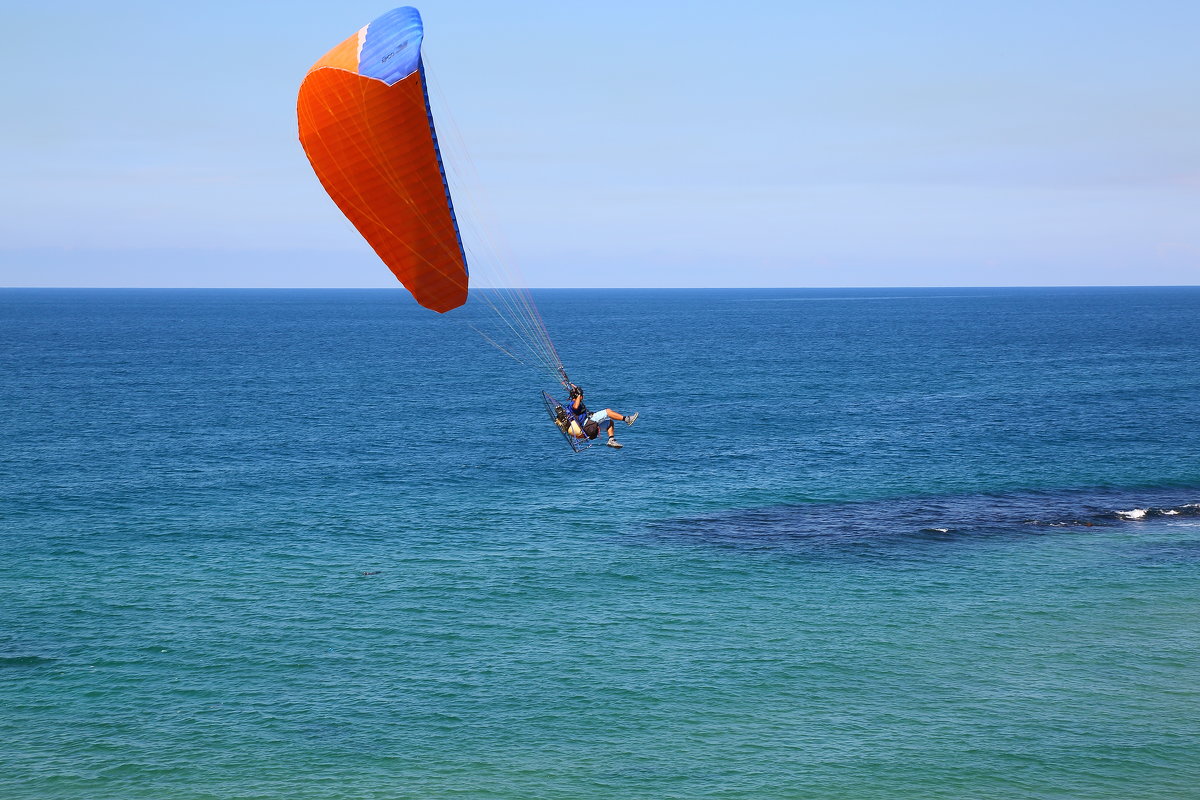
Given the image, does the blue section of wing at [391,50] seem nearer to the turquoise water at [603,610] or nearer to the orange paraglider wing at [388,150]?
the orange paraglider wing at [388,150]

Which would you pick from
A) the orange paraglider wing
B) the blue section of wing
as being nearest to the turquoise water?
the orange paraglider wing

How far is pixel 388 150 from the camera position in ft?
103

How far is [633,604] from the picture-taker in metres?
54.2

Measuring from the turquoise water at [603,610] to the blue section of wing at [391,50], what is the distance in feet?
82.0

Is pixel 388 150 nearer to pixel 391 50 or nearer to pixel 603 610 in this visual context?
pixel 391 50

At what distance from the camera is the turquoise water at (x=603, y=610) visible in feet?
130

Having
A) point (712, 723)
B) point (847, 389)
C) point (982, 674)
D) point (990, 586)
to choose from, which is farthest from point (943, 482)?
point (847, 389)

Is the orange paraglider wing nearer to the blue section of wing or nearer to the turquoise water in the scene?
the blue section of wing

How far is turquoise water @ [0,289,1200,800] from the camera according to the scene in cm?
3950

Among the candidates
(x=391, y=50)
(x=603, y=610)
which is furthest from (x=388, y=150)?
Result: (x=603, y=610)

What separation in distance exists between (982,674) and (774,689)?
9.54 m

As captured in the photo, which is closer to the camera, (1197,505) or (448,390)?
(1197,505)

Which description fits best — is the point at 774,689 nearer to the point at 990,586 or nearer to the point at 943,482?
the point at 990,586

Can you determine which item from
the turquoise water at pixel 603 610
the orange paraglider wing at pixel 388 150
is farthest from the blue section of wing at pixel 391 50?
the turquoise water at pixel 603 610
